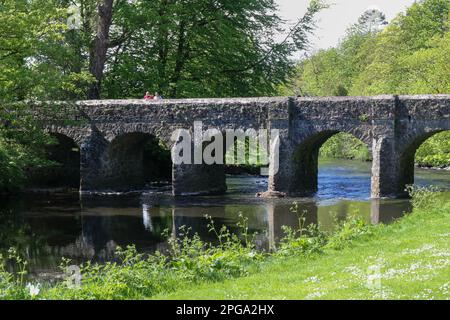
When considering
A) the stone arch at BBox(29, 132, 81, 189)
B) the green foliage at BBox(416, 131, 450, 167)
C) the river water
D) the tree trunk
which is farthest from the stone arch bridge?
the tree trunk

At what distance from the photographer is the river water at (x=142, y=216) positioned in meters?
16.0

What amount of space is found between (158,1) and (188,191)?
34.2ft

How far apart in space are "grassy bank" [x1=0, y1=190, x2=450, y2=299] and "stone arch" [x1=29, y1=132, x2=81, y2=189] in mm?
17913

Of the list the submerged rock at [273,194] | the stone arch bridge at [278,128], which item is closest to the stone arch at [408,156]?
the stone arch bridge at [278,128]

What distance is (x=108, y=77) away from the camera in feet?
105

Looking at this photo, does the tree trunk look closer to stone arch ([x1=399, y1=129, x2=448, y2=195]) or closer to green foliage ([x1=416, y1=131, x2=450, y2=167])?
stone arch ([x1=399, y1=129, x2=448, y2=195])

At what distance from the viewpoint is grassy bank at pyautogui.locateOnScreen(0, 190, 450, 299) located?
8164 mm

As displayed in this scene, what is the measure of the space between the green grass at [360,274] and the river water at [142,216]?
2.81m

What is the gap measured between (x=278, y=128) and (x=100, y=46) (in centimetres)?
1040

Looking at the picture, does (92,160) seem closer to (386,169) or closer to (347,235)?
(386,169)

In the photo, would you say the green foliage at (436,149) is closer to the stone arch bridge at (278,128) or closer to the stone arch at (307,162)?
the stone arch bridge at (278,128)

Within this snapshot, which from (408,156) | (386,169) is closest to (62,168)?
(386,169)

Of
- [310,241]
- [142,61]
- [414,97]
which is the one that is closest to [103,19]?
[142,61]

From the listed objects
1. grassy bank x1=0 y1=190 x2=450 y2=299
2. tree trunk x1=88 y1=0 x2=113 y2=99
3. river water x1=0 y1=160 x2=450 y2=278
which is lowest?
river water x1=0 y1=160 x2=450 y2=278
